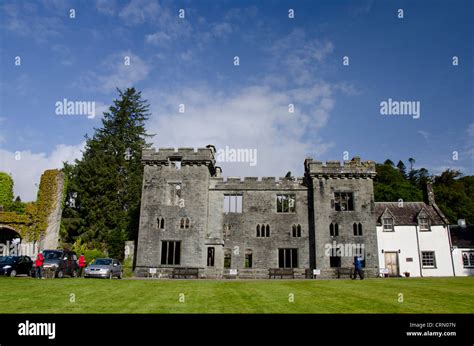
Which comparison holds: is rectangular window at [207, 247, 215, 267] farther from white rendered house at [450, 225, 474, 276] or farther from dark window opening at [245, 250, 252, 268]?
white rendered house at [450, 225, 474, 276]

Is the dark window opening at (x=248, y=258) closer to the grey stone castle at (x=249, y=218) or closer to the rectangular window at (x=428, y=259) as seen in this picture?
the grey stone castle at (x=249, y=218)

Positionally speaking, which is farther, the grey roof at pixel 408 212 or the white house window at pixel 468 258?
the grey roof at pixel 408 212

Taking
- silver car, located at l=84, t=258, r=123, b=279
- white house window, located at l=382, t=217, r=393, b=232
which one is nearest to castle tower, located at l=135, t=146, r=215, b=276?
silver car, located at l=84, t=258, r=123, b=279

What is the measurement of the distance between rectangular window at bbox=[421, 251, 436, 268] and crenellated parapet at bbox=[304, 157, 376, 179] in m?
9.05

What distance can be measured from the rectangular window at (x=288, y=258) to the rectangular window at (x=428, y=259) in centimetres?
1206

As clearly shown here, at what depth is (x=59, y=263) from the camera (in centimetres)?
2305

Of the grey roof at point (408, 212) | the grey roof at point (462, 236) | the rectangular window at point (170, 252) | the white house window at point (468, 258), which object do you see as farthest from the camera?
the grey roof at point (408, 212)

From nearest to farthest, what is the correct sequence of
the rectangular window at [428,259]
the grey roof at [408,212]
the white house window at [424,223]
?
the rectangular window at [428,259]
the white house window at [424,223]
the grey roof at [408,212]

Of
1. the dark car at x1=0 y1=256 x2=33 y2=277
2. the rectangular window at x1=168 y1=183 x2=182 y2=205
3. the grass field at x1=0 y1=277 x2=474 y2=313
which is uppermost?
the rectangular window at x1=168 y1=183 x2=182 y2=205

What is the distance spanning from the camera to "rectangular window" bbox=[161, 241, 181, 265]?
31000 mm

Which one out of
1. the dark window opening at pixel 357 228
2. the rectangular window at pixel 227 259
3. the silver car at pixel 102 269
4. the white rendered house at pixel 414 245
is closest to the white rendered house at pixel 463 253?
the white rendered house at pixel 414 245

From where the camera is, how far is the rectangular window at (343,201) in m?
32.4
